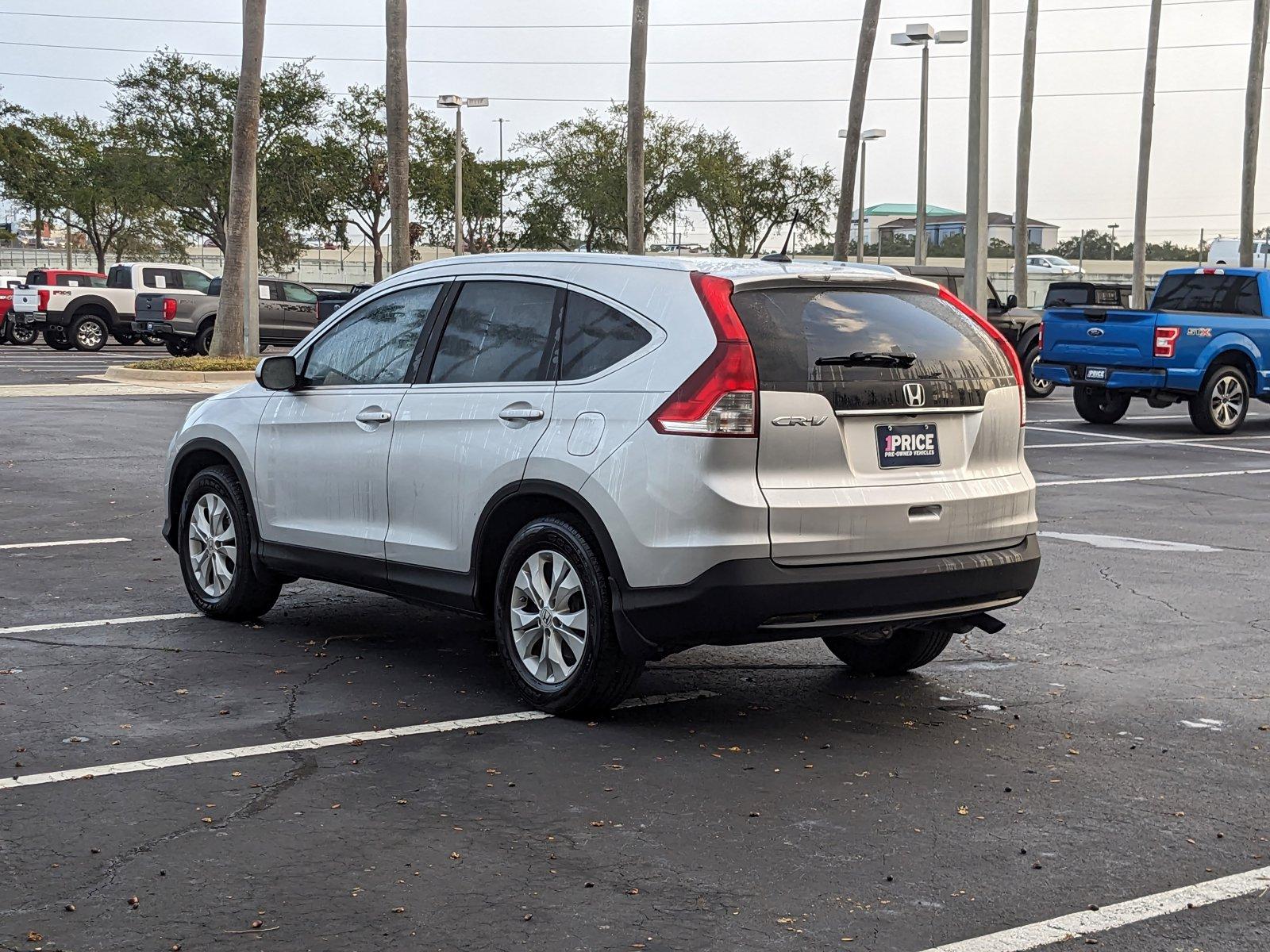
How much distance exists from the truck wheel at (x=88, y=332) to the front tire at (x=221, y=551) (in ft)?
103

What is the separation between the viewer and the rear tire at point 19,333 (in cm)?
4009

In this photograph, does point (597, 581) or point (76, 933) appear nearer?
point (76, 933)

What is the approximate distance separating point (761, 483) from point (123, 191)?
186 ft

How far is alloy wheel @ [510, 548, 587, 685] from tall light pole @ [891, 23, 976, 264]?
99.2 ft

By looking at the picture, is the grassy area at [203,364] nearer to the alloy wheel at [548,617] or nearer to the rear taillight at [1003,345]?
the alloy wheel at [548,617]

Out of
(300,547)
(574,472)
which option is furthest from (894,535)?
(300,547)

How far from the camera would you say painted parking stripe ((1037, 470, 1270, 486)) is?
14.8m

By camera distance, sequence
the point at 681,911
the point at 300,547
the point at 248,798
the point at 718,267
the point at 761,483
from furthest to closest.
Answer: the point at 300,547, the point at 718,267, the point at 761,483, the point at 248,798, the point at 681,911

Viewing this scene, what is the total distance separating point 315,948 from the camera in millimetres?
3904

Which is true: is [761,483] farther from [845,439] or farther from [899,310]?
[899,310]

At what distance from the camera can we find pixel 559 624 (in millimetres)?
6145

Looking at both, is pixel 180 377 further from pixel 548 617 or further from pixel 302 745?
pixel 302 745

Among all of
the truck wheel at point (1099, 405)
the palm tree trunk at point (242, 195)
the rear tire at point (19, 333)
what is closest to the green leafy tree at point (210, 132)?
the rear tire at point (19, 333)

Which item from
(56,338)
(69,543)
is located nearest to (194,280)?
(56,338)
